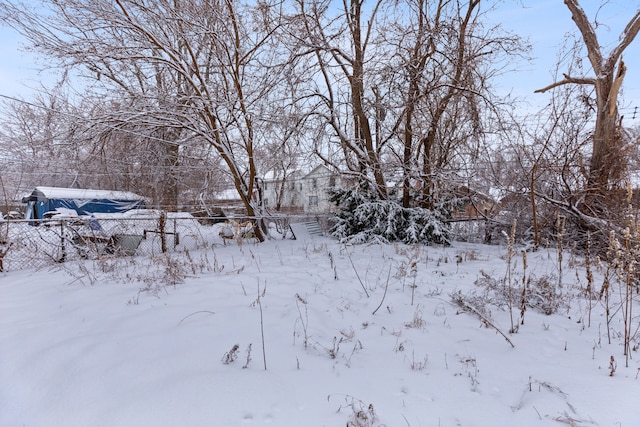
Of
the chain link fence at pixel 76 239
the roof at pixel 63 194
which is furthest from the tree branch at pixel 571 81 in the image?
the roof at pixel 63 194

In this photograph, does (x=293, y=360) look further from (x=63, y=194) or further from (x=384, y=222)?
(x=63, y=194)

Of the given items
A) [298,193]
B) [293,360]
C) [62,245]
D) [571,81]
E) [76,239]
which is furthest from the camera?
[298,193]

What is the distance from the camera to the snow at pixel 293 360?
150cm

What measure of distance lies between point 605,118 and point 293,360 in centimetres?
843

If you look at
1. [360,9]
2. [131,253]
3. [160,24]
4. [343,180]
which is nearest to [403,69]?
[360,9]

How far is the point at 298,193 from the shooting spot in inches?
507

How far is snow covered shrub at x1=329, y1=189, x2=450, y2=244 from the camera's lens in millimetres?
7656

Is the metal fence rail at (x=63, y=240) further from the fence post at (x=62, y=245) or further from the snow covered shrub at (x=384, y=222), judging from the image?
the snow covered shrub at (x=384, y=222)

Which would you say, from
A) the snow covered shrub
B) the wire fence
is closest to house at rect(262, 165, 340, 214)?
the snow covered shrub

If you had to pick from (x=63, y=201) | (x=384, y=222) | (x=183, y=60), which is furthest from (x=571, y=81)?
(x=63, y=201)

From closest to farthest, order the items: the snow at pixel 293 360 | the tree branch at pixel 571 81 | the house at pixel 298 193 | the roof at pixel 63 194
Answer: the snow at pixel 293 360 → the tree branch at pixel 571 81 → the house at pixel 298 193 → the roof at pixel 63 194

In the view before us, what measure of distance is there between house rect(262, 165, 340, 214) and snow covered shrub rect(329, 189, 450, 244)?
1.21 metres

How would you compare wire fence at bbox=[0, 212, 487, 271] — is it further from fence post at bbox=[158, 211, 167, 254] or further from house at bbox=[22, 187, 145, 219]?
house at bbox=[22, 187, 145, 219]

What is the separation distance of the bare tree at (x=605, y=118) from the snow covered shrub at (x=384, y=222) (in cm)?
305
